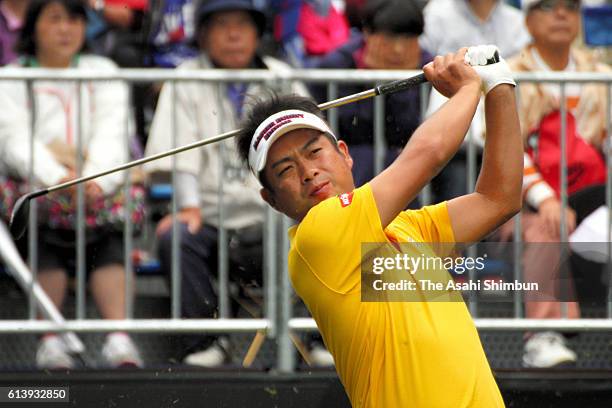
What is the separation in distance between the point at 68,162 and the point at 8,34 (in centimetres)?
150

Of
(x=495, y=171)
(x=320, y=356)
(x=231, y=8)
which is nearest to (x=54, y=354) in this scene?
(x=320, y=356)

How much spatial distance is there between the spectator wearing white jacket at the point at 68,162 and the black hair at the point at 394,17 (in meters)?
1.38

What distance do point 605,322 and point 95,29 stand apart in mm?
3318

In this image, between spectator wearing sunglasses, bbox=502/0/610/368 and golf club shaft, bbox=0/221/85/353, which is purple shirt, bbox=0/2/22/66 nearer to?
golf club shaft, bbox=0/221/85/353

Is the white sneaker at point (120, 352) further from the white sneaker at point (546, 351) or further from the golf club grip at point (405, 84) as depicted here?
the golf club grip at point (405, 84)

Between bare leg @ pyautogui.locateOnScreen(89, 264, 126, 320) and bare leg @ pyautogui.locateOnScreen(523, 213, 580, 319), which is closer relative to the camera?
bare leg @ pyautogui.locateOnScreen(523, 213, 580, 319)

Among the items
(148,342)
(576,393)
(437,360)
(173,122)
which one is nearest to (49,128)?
(173,122)

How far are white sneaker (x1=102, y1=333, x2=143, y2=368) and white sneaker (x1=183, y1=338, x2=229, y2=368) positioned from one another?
0.80 ft

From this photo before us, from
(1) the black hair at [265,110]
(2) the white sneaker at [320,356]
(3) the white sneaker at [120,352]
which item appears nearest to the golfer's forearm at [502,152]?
(1) the black hair at [265,110]

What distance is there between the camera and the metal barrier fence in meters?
6.04

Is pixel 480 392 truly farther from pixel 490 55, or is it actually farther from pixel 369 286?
pixel 490 55

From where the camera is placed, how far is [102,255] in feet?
20.5

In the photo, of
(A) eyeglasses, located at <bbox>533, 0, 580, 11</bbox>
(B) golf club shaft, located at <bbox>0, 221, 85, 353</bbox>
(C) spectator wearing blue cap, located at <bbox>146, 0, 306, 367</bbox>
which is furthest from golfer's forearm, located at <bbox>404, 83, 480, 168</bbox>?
(A) eyeglasses, located at <bbox>533, 0, 580, 11</bbox>

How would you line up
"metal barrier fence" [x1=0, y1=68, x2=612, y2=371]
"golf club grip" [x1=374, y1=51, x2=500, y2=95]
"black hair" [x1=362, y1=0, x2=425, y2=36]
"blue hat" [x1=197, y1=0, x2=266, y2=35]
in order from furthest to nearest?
"blue hat" [x1=197, y1=0, x2=266, y2=35] → "black hair" [x1=362, y1=0, x2=425, y2=36] → "metal barrier fence" [x1=0, y1=68, x2=612, y2=371] → "golf club grip" [x1=374, y1=51, x2=500, y2=95]
